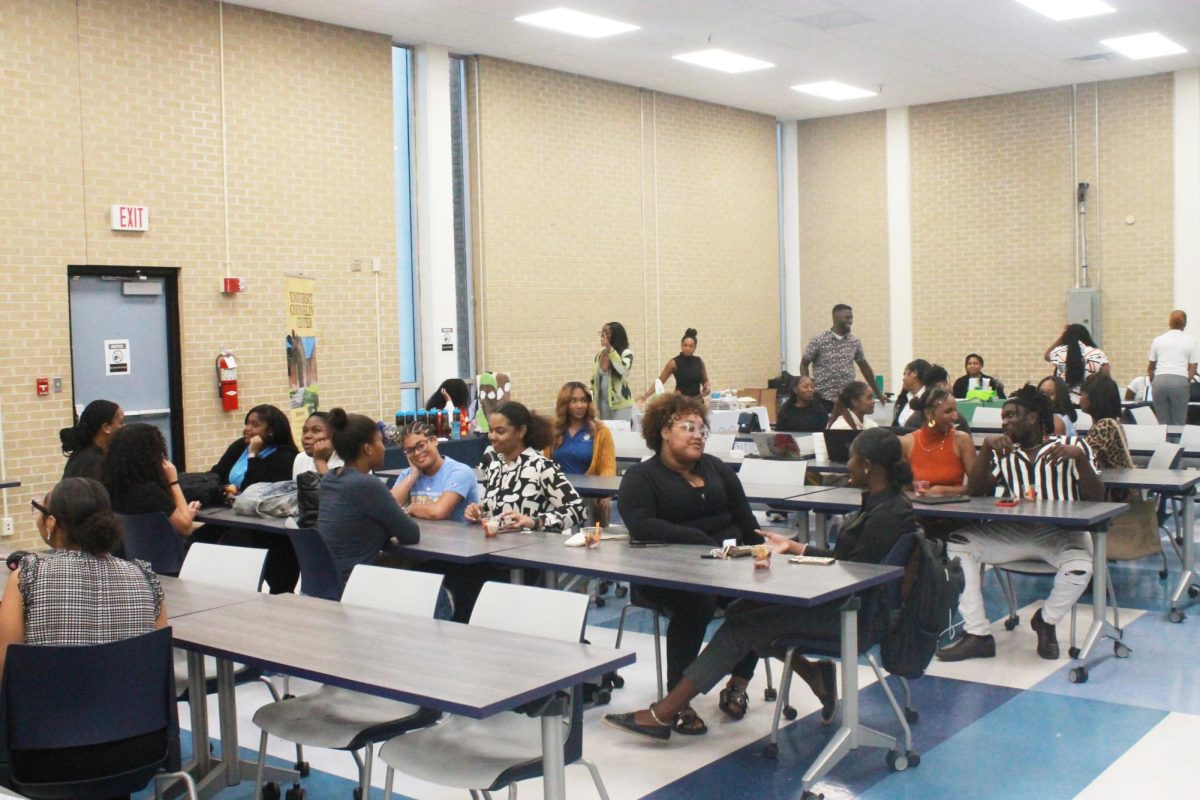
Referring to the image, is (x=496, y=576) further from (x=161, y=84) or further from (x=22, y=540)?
(x=161, y=84)

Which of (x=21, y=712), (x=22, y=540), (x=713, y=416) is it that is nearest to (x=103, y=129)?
(x=22, y=540)

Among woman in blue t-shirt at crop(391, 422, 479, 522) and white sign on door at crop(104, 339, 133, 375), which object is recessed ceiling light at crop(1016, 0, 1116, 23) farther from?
white sign on door at crop(104, 339, 133, 375)

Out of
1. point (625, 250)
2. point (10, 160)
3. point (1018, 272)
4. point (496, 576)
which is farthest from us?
point (1018, 272)

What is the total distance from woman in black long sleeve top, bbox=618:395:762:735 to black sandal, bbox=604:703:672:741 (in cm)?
15

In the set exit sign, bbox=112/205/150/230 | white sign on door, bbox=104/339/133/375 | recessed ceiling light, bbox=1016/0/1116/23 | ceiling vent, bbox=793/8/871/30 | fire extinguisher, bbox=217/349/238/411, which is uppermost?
recessed ceiling light, bbox=1016/0/1116/23

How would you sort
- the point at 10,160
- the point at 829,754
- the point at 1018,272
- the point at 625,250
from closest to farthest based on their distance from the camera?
the point at 829,754
the point at 10,160
the point at 625,250
the point at 1018,272

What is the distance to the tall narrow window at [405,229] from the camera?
1161 centimetres

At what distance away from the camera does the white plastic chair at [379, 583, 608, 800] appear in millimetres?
3396

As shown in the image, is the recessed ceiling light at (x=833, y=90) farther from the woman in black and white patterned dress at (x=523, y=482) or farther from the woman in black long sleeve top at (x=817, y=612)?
the woman in black long sleeve top at (x=817, y=612)

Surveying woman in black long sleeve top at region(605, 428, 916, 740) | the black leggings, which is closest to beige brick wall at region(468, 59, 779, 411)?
the black leggings

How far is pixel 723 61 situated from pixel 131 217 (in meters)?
6.10

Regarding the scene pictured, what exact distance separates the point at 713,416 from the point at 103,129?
17.2 feet

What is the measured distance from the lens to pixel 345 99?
10820mm

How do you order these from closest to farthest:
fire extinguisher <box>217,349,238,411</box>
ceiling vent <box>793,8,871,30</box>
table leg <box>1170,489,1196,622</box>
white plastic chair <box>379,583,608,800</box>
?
white plastic chair <box>379,583,608,800</box> → table leg <box>1170,489,1196,622</box> → fire extinguisher <box>217,349,238,411</box> → ceiling vent <box>793,8,871,30</box>
